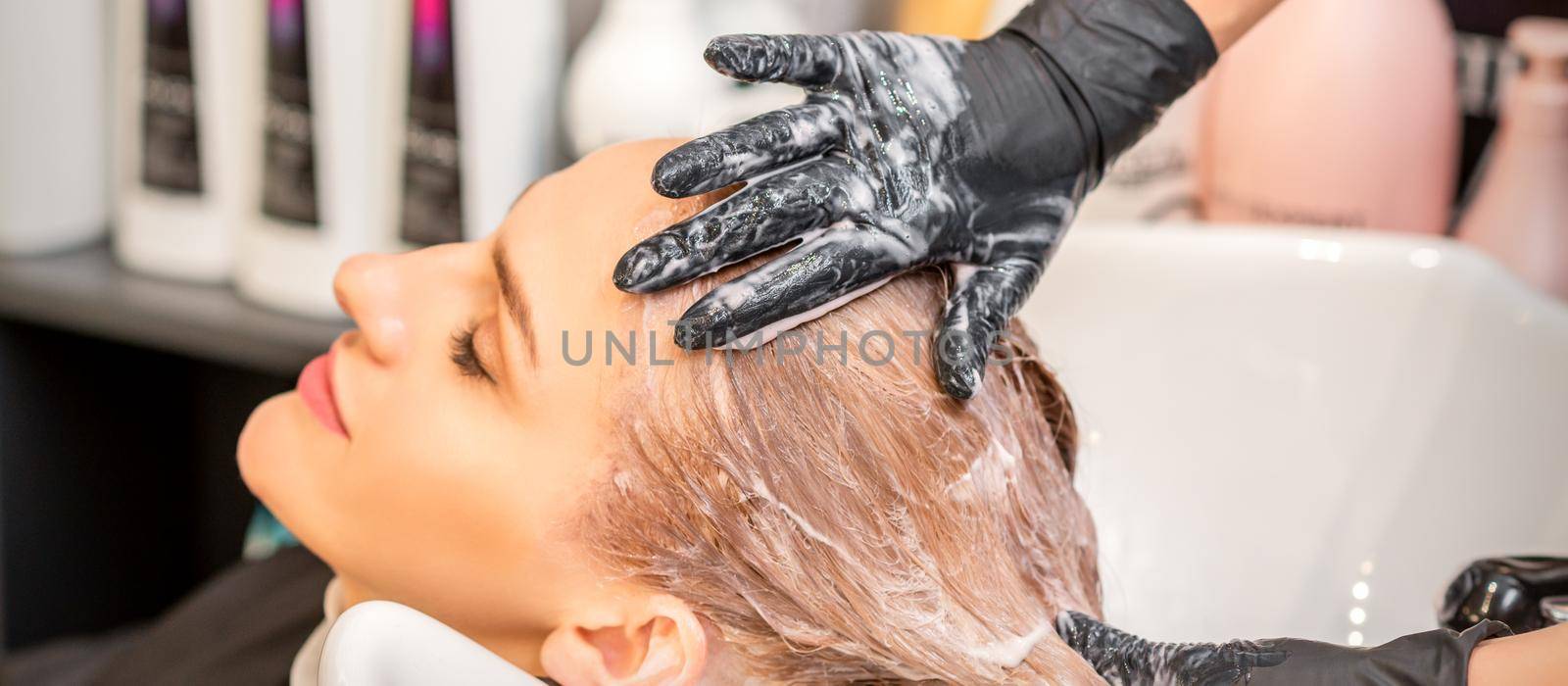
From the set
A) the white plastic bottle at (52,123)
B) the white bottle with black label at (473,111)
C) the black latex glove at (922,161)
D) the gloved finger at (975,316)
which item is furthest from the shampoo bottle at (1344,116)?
the white plastic bottle at (52,123)

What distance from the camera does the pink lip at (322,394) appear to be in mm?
Result: 694

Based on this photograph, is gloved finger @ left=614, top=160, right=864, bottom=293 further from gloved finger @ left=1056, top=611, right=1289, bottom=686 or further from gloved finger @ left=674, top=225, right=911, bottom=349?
gloved finger @ left=1056, top=611, right=1289, bottom=686

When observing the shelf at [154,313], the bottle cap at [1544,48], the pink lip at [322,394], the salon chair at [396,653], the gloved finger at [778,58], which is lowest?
the shelf at [154,313]

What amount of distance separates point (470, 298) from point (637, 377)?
12 cm

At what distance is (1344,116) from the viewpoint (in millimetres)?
960

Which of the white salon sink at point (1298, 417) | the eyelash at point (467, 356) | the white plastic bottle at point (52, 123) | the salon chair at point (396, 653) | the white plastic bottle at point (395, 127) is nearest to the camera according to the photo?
the salon chair at point (396, 653)

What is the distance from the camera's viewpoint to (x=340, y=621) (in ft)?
1.76

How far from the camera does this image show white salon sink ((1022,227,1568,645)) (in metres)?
0.84

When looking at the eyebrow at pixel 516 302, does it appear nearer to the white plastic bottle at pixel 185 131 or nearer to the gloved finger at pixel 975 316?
the gloved finger at pixel 975 316

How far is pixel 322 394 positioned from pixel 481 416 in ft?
0.45

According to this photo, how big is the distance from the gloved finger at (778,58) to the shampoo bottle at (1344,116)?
20.2 inches

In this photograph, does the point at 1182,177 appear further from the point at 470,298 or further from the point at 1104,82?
the point at 470,298

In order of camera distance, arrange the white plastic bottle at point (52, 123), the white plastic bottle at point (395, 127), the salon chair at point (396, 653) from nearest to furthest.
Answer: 1. the salon chair at point (396, 653)
2. the white plastic bottle at point (395, 127)
3. the white plastic bottle at point (52, 123)

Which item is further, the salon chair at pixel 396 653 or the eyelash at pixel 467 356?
the eyelash at pixel 467 356
